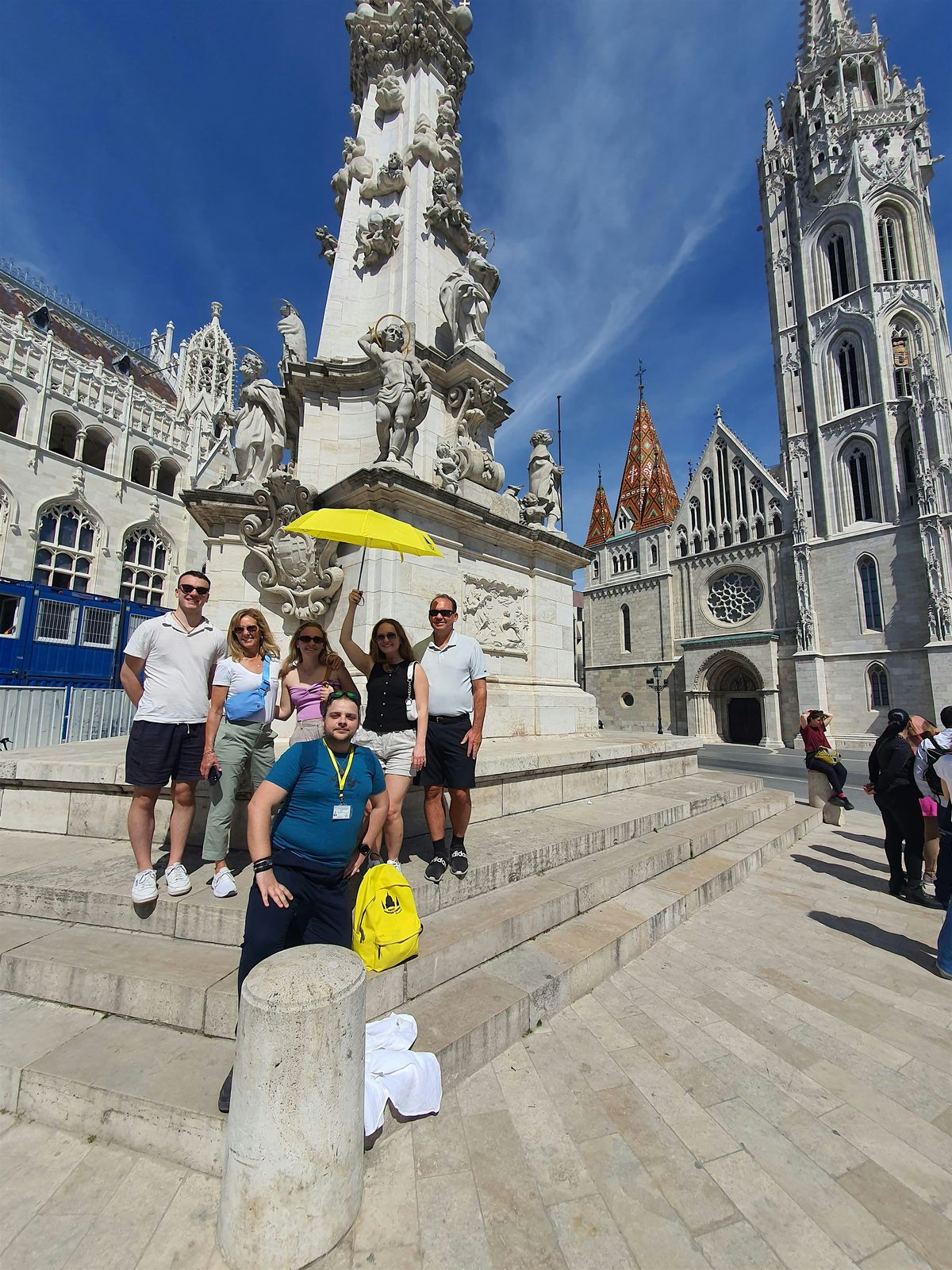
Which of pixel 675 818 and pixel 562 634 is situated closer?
pixel 675 818

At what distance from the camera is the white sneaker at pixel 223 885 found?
3.14 m

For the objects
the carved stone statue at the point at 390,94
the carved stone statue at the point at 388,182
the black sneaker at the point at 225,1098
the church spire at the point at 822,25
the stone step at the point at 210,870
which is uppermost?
the church spire at the point at 822,25

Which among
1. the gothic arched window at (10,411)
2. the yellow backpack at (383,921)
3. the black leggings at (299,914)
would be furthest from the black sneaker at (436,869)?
the gothic arched window at (10,411)

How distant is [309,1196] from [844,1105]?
2339 mm

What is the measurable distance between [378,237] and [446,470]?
4.65 metres

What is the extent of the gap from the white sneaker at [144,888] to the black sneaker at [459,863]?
70.0 inches

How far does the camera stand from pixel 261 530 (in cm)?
674

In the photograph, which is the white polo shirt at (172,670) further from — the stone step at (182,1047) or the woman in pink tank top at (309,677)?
the stone step at (182,1047)

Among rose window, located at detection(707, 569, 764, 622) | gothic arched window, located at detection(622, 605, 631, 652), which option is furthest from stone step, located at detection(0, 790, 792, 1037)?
gothic arched window, located at detection(622, 605, 631, 652)

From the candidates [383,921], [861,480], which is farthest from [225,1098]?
[861,480]

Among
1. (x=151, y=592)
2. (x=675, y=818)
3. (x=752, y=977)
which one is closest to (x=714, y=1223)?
(x=752, y=977)

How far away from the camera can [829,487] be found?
3338cm

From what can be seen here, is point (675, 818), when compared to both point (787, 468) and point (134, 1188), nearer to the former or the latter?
point (134, 1188)

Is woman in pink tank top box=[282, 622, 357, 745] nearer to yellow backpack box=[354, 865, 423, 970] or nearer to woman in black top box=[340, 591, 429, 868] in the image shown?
woman in black top box=[340, 591, 429, 868]
